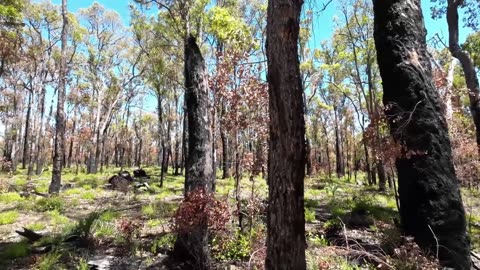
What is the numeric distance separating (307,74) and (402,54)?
2145 cm

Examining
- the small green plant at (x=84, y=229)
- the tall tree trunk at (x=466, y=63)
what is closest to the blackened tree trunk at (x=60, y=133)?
the small green plant at (x=84, y=229)

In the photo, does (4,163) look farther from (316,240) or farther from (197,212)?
(316,240)

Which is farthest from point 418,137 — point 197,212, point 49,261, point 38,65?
point 38,65

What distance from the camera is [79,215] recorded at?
34.0ft

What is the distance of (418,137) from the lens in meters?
5.20

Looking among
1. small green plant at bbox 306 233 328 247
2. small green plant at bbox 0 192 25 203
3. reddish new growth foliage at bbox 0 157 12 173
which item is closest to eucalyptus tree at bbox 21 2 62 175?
reddish new growth foliage at bbox 0 157 12 173

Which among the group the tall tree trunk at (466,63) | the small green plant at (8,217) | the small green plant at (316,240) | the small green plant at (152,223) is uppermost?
the tall tree trunk at (466,63)

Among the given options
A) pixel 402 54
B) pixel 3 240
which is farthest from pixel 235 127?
pixel 3 240

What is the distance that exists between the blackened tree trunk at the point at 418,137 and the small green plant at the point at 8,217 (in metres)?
9.23

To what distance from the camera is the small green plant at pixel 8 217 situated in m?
9.09

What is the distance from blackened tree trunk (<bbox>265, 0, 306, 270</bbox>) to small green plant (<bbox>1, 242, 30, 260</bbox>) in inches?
221

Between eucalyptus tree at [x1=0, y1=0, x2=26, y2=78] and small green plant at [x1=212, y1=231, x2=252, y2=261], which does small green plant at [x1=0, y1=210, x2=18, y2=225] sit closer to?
small green plant at [x1=212, y1=231, x2=252, y2=261]

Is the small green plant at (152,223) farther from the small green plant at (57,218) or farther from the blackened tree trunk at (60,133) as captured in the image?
the blackened tree trunk at (60,133)

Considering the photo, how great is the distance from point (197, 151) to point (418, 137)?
146 inches
